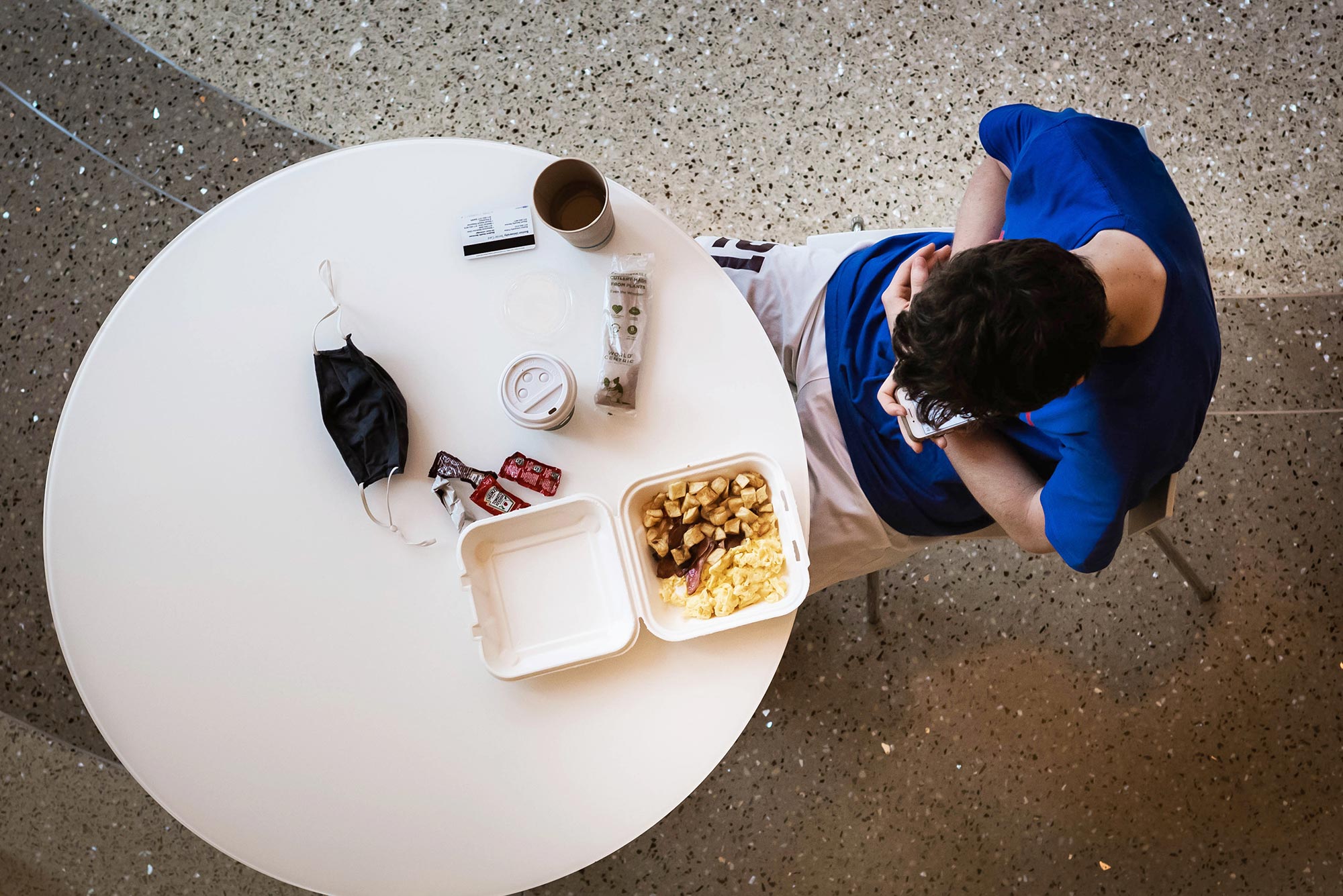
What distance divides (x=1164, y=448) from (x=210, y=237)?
1308 millimetres

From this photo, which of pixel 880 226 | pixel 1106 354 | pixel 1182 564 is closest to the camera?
pixel 1106 354

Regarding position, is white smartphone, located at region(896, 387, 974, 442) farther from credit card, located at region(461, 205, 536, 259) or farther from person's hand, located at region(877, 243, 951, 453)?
credit card, located at region(461, 205, 536, 259)

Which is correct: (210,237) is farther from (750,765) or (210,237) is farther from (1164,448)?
(750,765)

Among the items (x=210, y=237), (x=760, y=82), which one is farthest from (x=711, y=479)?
(x=760, y=82)

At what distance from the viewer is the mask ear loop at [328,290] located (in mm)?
1142

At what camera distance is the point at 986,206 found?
1238mm

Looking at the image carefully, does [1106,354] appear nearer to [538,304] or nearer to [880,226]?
[538,304]

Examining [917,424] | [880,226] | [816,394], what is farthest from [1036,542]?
[880,226]

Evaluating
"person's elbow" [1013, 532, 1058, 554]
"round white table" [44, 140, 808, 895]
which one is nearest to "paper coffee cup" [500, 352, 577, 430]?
"round white table" [44, 140, 808, 895]

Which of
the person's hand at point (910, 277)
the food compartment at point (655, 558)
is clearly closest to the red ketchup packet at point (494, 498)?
the food compartment at point (655, 558)

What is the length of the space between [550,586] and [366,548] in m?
0.26

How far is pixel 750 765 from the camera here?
183 cm

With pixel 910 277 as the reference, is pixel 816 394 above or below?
below

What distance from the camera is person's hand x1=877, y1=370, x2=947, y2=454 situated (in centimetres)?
116
